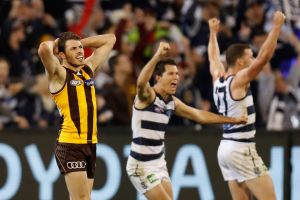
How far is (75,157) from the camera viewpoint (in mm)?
12141

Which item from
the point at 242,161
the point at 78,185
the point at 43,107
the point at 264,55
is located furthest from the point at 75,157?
the point at 43,107

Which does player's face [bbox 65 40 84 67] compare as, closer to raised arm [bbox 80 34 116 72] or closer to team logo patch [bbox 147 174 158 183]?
raised arm [bbox 80 34 116 72]

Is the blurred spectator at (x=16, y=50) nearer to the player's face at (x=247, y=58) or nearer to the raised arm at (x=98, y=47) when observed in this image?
the raised arm at (x=98, y=47)

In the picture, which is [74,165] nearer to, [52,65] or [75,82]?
[75,82]

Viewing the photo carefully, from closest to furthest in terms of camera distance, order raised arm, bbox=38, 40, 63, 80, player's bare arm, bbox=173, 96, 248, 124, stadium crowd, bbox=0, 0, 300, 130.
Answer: raised arm, bbox=38, 40, 63, 80 < player's bare arm, bbox=173, 96, 248, 124 < stadium crowd, bbox=0, 0, 300, 130

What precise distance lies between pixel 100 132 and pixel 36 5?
3355mm

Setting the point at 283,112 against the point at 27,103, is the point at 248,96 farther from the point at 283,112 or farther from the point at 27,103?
the point at 27,103

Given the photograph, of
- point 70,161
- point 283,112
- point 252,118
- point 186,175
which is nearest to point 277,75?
point 283,112

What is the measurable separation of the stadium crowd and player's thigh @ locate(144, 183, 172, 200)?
137 inches

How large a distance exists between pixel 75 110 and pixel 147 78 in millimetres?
1033

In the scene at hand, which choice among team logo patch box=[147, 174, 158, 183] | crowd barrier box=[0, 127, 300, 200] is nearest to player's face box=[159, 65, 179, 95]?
team logo patch box=[147, 174, 158, 183]

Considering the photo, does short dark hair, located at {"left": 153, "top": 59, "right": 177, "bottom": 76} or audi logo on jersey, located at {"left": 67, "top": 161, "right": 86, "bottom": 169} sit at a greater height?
short dark hair, located at {"left": 153, "top": 59, "right": 177, "bottom": 76}

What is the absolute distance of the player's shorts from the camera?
12.1 m

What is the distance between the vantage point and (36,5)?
18.3 m
